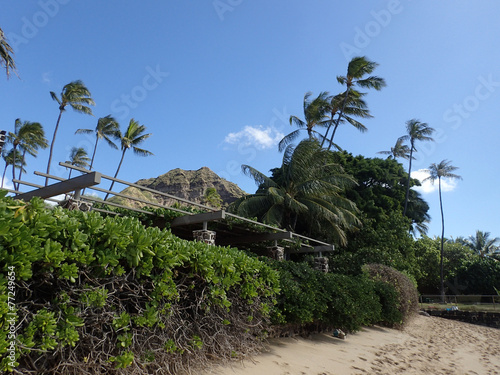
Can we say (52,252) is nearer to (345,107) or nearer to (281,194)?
(281,194)

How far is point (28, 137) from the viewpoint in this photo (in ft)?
90.1

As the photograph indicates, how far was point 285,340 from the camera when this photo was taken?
24.3 feet

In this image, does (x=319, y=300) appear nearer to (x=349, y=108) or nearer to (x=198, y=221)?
(x=198, y=221)

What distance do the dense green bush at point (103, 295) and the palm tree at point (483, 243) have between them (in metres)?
47.5

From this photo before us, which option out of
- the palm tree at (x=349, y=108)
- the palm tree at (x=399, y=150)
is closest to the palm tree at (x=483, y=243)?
the palm tree at (x=399, y=150)

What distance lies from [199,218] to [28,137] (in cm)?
2421

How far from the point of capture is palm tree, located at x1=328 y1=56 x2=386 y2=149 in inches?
884

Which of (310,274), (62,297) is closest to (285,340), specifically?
(310,274)

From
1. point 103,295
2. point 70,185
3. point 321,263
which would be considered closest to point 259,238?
point 321,263

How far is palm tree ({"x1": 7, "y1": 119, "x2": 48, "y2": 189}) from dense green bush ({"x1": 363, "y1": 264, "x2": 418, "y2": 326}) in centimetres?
2409

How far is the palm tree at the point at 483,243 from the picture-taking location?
4225cm

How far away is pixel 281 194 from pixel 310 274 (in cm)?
927

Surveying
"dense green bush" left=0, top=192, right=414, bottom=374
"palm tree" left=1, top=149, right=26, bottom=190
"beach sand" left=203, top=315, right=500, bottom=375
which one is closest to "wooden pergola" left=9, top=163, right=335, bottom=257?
"dense green bush" left=0, top=192, right=414, bottom=374

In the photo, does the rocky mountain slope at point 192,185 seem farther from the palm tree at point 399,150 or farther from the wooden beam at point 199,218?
the wooden beam at point 199,218
